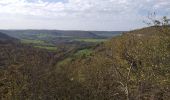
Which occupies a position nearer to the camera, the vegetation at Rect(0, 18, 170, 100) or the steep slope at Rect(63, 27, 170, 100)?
the steep slope at Rect(63, 27, 170, 100)

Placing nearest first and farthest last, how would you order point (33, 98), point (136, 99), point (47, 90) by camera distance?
1. point (136, 99)
2. point (33, 98)
3. point (47, 90)

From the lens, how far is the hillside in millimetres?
29734

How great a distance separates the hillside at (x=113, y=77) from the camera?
2973cm

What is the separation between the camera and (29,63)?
66562 mm

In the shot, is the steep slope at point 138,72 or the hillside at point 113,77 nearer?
the steep slope at point 138,72

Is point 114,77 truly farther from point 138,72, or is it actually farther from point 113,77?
point 138,72

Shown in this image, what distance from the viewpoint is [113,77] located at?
65.4m

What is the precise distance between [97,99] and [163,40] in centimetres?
4139

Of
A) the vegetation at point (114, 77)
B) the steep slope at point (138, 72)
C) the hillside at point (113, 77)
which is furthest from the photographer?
the hillside at point (113, 77)

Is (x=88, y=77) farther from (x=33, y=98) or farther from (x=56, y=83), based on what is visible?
(x=33, y=98)


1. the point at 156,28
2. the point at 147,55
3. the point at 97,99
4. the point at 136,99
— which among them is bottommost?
the point at 97,99

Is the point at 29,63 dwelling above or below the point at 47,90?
above

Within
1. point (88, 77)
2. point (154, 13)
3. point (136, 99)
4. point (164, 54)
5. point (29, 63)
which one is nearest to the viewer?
point (164, 54)

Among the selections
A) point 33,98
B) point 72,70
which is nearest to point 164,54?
point 33,98
